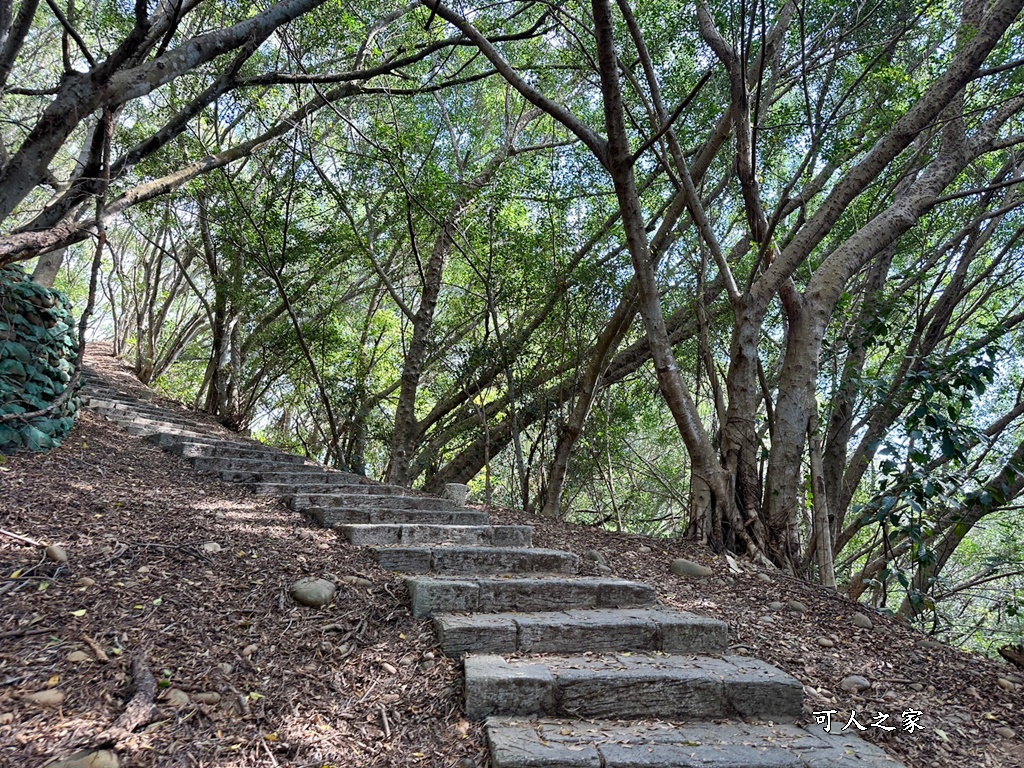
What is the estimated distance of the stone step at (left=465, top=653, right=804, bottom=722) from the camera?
2.41 meters

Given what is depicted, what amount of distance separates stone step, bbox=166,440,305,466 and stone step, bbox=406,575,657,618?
3.23 m

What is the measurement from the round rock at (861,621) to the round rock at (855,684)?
2.75ft

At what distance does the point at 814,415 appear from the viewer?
5203mm

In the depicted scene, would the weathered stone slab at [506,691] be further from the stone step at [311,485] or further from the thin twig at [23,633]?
the stone step at [311,485]

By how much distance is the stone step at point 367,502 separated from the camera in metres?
4.39

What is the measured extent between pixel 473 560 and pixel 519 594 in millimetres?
502

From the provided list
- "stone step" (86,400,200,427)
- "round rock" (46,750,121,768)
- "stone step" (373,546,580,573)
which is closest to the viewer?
"round rock" (46,750,121,768)

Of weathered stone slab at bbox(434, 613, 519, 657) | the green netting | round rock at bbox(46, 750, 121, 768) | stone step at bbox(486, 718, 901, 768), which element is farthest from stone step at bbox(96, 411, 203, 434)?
stone step at bbox(486, 718, 901, 768)

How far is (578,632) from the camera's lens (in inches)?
114

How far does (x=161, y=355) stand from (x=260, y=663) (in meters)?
17.9

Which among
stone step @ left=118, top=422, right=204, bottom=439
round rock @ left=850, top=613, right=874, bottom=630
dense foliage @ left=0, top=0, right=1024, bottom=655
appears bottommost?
round rock @ left=850, top=613, right=874, bottom=630

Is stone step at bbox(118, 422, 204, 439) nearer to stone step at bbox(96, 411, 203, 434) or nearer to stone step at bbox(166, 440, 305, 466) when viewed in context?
stone step at bbox(96, 411, 203, 434)

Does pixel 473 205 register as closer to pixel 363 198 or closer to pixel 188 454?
pixel 363 198

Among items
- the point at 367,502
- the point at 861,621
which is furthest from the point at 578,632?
the point at 367,502
